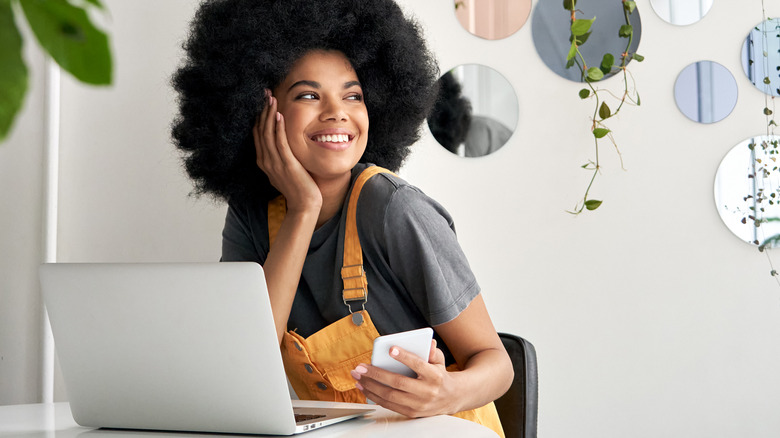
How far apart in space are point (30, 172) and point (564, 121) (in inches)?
61.1

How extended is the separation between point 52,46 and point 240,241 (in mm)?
1590

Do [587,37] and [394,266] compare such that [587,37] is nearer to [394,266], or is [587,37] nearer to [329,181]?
[329,181]

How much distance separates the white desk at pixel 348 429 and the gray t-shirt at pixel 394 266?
12.2 inches

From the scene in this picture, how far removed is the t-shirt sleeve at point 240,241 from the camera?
1753 millimetres

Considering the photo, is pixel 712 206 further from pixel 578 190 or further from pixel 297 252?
pixel 297 252

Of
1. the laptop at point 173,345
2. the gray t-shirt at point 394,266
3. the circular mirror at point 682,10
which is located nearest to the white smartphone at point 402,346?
the laptop at point 173,345

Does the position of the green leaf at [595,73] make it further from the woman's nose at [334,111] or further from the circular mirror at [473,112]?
the woman's nose at [334,111]

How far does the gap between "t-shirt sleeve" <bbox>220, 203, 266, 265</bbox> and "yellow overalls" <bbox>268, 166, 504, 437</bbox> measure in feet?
0.98

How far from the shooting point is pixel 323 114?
1.60 metres

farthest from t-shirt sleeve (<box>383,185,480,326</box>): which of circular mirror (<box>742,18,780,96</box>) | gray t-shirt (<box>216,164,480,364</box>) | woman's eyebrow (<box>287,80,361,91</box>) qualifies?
circular mirror (<box>742,18,780,96</box>)

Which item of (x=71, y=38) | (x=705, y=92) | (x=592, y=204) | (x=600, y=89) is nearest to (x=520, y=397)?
(x=592, y=204)

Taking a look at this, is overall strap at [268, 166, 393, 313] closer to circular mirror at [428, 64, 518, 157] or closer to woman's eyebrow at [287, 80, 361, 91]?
woman's eyebrow at [287, 80, 361, 91]

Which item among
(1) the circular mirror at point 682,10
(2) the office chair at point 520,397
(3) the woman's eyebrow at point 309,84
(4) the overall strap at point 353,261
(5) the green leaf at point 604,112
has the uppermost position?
(1) the circular mirror at point 682,10

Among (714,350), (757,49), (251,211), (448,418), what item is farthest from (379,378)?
(757,49)
